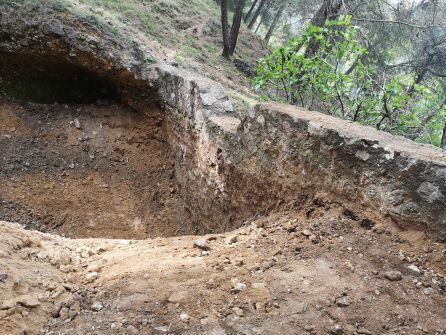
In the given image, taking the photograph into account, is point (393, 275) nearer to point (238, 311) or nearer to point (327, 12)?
point (238, 311)

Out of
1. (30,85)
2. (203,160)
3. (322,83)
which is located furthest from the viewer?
(30,85)

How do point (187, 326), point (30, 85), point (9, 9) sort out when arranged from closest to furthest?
point (187, 326), point (9, 9), point (30, 85)

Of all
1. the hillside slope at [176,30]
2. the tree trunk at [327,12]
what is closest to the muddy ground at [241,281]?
the hillside slope at [176,30]

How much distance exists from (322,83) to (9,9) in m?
5.96

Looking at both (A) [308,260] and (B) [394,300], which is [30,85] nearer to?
(A) [308,260]

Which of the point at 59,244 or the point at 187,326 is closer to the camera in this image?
the point at 187,326

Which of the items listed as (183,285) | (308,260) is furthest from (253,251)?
(183,285)

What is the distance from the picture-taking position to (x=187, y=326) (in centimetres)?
246

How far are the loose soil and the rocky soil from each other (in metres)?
3.53

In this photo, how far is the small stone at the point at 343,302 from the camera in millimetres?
2627

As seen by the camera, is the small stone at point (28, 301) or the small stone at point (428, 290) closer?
the small stone at point (28, 301)

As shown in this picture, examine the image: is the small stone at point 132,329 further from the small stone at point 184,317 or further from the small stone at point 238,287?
the small stone at point 238,287

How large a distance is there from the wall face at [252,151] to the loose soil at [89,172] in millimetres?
491

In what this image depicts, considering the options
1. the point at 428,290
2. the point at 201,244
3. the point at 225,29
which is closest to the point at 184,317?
the point at 201,244
